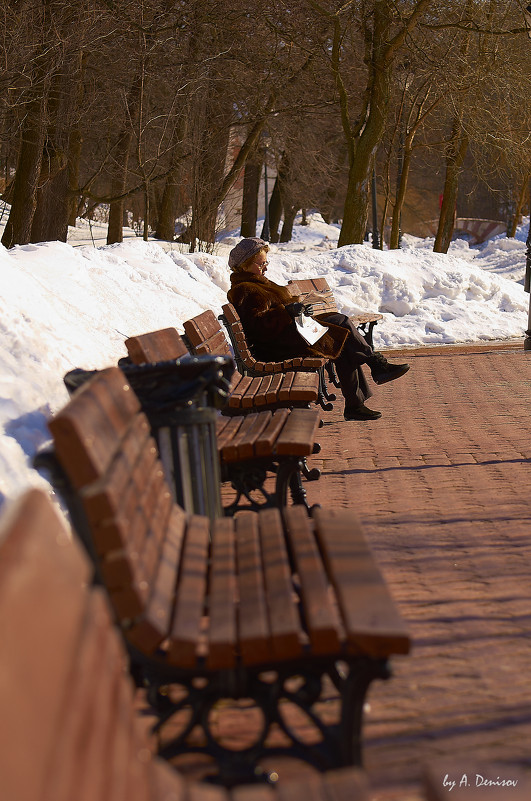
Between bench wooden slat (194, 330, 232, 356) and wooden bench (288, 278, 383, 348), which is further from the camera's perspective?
wooden bench (288, 278, 383, 348)

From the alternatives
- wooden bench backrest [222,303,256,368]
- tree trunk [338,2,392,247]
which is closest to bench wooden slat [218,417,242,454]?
wooden bench backrest [222,303,256,368]

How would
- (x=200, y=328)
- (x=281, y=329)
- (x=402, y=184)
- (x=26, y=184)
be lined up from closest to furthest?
(x=200, y=328) < (x=281, y=329) < (x=26, y=184) < (x=402, y=184)

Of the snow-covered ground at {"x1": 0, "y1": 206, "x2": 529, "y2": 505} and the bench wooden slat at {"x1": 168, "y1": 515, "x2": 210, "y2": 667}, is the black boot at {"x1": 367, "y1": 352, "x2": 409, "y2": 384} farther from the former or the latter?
the bench wooden slat at {"x1": 168, "y1": 515, "x2": 210, "y2": 667}

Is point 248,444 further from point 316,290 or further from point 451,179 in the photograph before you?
point 451,179

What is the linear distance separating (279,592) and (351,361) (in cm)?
551

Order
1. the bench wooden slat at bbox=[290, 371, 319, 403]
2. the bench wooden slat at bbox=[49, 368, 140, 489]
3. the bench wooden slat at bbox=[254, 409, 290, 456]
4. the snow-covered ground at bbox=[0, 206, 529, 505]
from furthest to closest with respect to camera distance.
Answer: the bench wooden slat at bbox=[290, 371, 319, 403] → the snow-covered ground at bbox=[0, 206, 529, 505] → the bench wooden slat at bbox=[254, 409, 290, 456] → the bench wooden slat at bbox=[49, 368, 140, 489]

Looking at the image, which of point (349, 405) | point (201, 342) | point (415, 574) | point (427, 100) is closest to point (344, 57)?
point (427, 100)

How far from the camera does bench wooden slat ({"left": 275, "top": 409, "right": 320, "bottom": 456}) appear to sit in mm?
4578

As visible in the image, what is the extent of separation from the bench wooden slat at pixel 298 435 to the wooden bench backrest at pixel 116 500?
5.22 feet

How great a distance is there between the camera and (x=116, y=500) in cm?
250

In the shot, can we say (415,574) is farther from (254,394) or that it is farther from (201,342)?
(201,342)

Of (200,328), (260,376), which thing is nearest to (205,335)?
(200,328)

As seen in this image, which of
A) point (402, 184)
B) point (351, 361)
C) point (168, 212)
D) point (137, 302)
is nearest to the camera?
point (351, 361)

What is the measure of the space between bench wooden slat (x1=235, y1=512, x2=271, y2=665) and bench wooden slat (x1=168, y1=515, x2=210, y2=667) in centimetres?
11
